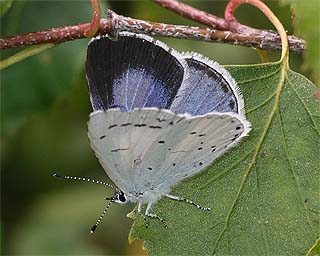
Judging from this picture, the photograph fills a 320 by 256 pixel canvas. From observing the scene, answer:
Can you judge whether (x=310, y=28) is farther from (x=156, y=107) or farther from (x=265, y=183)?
(x=265, y=183)

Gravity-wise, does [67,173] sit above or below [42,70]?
below

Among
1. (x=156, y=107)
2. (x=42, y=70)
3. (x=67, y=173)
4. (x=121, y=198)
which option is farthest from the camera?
(x=67, y=173)

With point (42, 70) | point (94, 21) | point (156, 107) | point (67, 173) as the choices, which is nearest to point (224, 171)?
point (156, 107)

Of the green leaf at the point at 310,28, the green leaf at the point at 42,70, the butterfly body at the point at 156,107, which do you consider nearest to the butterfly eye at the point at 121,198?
the butterfly body at the point at 156,107

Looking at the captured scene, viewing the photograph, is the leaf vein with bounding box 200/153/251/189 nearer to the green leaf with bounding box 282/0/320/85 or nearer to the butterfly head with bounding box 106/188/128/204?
the butterfly head with bounding box 106/188/128/204

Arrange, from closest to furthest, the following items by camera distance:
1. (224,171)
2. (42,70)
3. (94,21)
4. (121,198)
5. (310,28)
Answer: (310,28) < (94,21) < (224,171) < (121,198) < (42,70)

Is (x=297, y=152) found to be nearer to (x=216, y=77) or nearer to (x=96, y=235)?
(x=216, y=77)

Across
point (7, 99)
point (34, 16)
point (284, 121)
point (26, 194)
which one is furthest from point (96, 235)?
point (284, 121)
